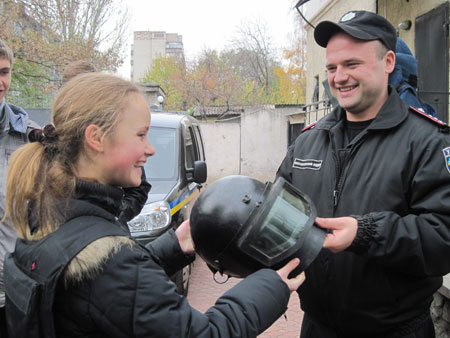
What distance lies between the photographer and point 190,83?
32688 mm

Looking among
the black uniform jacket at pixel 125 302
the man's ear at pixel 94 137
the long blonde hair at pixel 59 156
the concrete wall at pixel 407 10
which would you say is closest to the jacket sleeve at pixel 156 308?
the black uniform jacket at pixel 125 302

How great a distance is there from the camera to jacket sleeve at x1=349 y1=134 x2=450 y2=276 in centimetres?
186

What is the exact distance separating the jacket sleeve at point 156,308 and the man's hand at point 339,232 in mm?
404

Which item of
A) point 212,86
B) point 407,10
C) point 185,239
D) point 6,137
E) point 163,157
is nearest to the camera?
point 185,239

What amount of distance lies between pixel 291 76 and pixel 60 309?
3581 centimetres

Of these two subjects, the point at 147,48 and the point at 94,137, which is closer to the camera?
the point at 94,137

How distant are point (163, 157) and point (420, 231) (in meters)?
4.34

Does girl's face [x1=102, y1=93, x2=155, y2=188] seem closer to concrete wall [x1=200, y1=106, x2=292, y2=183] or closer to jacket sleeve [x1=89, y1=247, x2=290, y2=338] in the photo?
jacket sleeve [x1=89, y1=247, x2=290, y2=338]

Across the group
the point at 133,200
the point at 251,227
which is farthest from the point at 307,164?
the point at 133,200

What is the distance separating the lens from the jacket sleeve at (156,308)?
4.33ft

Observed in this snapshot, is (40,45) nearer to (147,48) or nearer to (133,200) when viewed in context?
(133,200)

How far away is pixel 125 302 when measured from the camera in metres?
1.32

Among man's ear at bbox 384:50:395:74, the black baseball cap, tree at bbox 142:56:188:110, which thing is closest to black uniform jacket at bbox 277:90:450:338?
man's ear at bbox 384:50:395:74

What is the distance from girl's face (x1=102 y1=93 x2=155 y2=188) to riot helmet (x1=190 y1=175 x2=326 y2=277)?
0.31 meters
